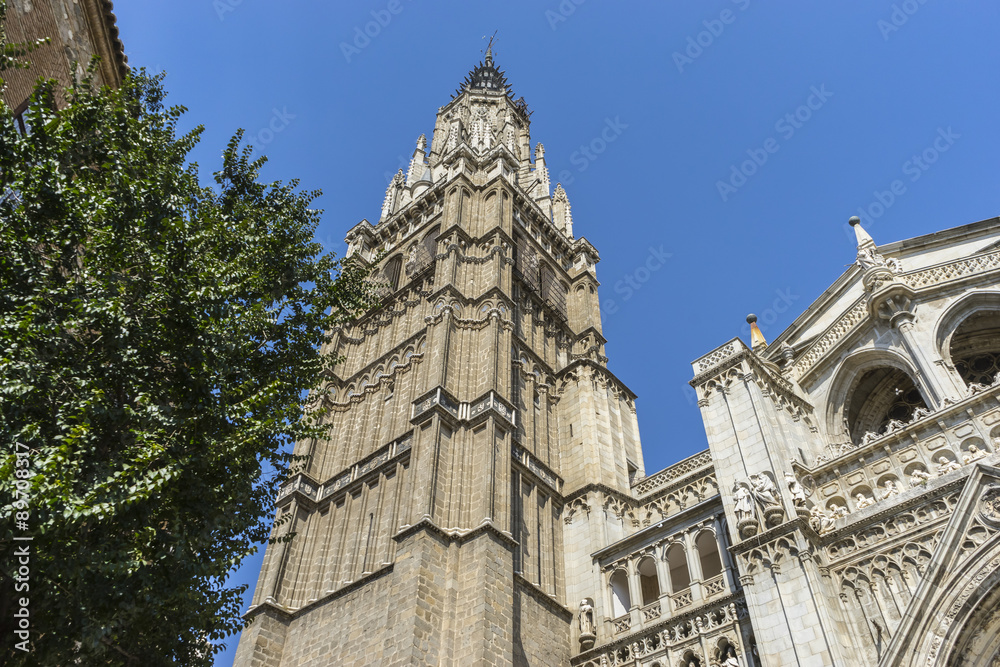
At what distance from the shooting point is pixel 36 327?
7785mm

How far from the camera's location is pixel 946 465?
530 inches

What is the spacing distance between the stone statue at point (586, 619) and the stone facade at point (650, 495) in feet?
0.20

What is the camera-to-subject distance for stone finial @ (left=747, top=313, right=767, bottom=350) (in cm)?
2109

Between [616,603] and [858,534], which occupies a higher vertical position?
[616,603]

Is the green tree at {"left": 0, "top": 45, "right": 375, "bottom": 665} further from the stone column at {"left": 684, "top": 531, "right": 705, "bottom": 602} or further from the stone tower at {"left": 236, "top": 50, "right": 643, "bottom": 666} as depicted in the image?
the stone column at {"left": 684, "top": 531, "right": 705, "bottom": 602}

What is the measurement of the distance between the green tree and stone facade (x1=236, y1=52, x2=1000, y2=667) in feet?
10.4

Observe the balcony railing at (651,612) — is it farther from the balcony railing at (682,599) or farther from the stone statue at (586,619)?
the stone statue at (586,619)

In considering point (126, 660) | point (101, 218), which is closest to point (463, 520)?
point (126, 660)

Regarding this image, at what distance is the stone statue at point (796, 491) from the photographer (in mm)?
14219

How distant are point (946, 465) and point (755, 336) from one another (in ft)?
27.3

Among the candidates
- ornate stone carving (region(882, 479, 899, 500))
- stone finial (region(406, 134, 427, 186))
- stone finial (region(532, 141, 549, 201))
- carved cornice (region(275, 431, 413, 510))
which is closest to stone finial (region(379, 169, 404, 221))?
stone finial (region(406, 134, 427, 186))

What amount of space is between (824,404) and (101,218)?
16.9 metres

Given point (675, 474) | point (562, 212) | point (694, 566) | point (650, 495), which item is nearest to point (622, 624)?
point (694, 566)

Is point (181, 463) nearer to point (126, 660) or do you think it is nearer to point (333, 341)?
point (126, 660)
